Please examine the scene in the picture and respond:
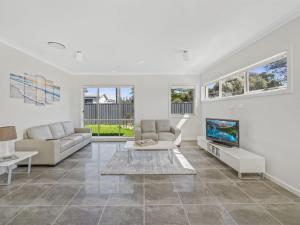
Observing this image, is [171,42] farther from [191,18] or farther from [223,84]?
[223,84]

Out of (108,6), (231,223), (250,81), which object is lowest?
(231,223)

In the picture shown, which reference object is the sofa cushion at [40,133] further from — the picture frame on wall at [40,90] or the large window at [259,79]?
the large window at [259,79]

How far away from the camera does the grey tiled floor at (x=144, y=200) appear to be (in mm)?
1916

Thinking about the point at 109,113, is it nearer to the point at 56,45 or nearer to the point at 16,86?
the point at 16,86

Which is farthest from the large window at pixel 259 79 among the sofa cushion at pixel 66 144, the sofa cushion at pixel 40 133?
the sofa cushion at pixel 40 133

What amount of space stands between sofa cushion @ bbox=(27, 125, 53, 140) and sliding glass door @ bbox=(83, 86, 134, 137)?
2259mm

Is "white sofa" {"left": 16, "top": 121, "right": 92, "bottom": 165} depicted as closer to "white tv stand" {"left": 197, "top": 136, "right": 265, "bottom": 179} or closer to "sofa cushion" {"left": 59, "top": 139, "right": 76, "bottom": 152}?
"sofa cushion" {"left": 59, "top": 139, "right": 76, "bottom": 152}

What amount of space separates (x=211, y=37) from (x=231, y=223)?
3.01 m

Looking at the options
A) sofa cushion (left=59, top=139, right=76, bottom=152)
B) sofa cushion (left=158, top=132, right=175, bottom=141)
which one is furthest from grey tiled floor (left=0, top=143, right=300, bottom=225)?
sofa cushion (left=158, top=132, right=175, bottom=141)

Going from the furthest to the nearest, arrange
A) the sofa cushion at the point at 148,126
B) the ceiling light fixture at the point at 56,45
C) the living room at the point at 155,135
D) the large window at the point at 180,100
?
the large window at the point at 180,100 < the sofa cushion at the point at 148,126 < the ceiling light fixture at the point at 56,45 < the living room at the point at 155,135

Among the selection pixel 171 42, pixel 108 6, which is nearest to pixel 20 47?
pixel 108 6

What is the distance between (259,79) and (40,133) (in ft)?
16.2

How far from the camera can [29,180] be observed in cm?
295

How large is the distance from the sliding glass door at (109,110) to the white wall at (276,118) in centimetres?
395
